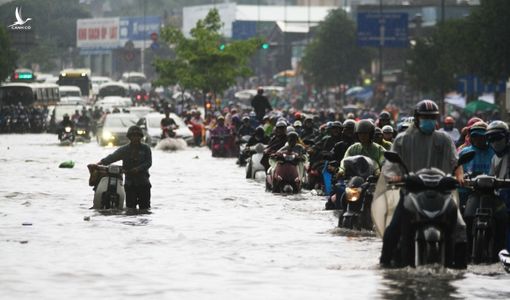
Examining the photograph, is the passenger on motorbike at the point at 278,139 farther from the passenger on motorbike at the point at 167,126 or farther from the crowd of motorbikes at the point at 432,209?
the passenger on motorbike at the point at 167,126

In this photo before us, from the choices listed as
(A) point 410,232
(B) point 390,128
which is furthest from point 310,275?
(B) point 390,128

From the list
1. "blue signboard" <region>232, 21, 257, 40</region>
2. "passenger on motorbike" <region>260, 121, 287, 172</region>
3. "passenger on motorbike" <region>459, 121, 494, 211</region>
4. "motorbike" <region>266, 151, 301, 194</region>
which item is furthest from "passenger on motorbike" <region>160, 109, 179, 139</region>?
"blue signboard" <region>232, 21, 257, 40</region>

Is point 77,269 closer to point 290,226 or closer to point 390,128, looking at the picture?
point 290,226

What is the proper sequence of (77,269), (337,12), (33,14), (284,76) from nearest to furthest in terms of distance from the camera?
1. (77,269)
2. (33,14)
3. (337,12)
4. (284,76)

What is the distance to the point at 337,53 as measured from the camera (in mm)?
112062

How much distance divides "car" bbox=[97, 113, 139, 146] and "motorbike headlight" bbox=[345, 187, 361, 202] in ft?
119

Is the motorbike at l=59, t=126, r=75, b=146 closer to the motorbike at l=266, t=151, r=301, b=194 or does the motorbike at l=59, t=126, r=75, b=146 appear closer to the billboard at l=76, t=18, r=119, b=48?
the motorbike at l=266, t=151, r=301, b=194

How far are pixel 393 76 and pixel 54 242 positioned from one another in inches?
3941

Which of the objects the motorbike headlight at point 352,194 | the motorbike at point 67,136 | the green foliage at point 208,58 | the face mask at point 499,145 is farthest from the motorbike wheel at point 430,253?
the green foliage at point 208,58

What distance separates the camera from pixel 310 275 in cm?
1495

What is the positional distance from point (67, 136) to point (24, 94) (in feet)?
107

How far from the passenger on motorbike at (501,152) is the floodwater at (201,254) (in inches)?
36.4

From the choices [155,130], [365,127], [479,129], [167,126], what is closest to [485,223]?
[479,129]

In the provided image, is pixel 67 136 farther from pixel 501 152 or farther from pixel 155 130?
pixel 501 152
